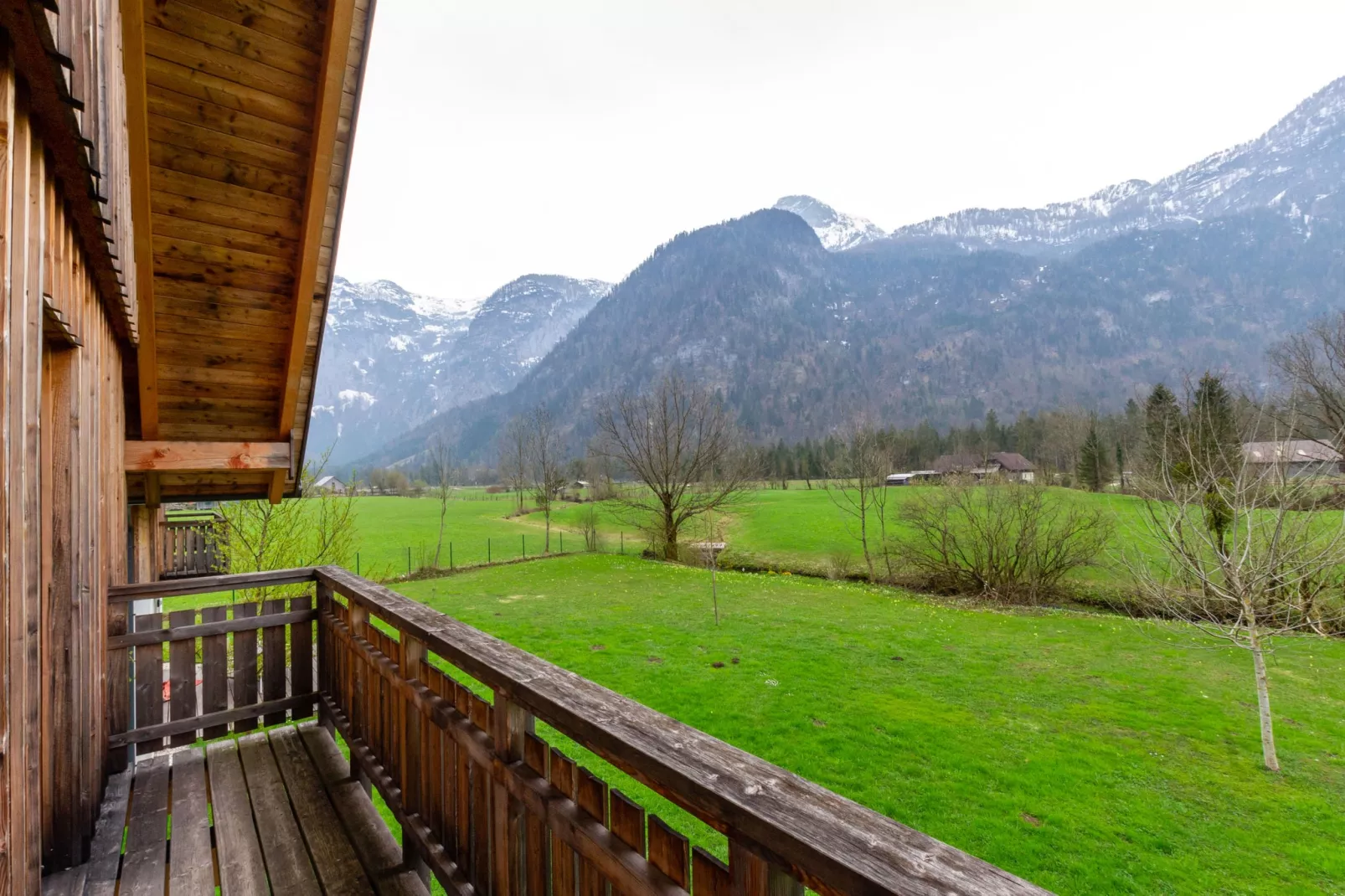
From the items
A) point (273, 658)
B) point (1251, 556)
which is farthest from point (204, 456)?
point (1251, 556)

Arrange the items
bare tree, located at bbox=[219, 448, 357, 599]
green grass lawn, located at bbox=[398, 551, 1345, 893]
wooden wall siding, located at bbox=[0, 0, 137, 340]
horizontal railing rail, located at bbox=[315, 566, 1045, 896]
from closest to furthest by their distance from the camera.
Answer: horizontal railing rail, located at bbox=[315, 566, 1045, 896]
wooden wall siding, located at bbox=[0, 0, 137, 340]
green grass lawn, located at bbox=[398, 551, 1345, 893]
bare tree, located at bbox=[219, 448, 357, 599]

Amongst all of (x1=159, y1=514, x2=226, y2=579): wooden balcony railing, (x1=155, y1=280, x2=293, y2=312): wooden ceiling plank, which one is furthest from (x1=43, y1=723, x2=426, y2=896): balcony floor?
(x1=159, y1=514, x2=226, y2=579): wooden balcony railing

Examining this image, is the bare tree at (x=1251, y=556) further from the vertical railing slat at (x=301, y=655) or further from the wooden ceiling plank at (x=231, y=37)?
the wooden ceiling plank at (x=231, y=37)

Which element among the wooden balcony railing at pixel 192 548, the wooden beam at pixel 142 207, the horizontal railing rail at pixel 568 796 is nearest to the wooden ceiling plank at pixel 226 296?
the wooden beam at pixel 142 207

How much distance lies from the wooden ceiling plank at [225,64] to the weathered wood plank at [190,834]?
3.63 metres

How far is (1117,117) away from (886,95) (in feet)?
524

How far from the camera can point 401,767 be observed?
2445 mm

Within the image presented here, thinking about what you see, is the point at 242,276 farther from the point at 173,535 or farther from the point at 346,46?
the point at 173,535

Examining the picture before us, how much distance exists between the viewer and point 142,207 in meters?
2.96

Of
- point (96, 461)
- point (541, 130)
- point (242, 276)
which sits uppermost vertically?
point (541, 130)

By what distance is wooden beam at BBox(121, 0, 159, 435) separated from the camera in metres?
2.34

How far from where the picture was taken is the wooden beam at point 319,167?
2725 millimetres

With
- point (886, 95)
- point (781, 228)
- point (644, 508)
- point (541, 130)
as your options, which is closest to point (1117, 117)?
point (781, 228)

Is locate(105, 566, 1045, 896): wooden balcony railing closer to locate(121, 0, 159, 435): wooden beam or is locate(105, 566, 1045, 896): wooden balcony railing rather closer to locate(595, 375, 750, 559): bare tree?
locate(121, 0, 159, 435): wooden beam
